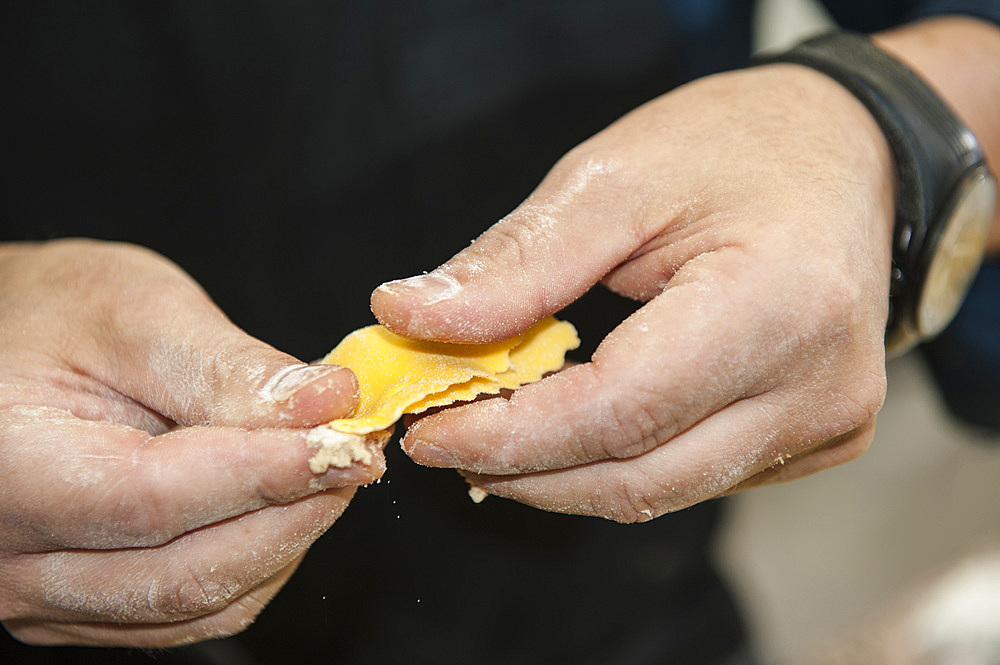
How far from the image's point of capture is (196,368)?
0.80m

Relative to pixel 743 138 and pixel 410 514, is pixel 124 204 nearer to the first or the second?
pixel 410 514

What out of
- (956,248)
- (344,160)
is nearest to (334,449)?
(344,160)

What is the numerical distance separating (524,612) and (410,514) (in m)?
0.36

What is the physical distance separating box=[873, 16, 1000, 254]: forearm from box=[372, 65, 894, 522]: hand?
368 millimetres

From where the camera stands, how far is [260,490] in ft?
2.44

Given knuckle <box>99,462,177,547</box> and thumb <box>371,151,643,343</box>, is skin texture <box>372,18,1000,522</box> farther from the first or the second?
knuckle <box>99,462,177,547</box>

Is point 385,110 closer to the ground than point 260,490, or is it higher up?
higher up

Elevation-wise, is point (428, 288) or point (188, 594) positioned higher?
point (428, 288)

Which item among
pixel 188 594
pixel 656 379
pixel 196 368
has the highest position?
pixel 196 368

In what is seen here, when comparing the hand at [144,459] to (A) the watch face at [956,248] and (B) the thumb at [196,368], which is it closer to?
(B) the thumb at [196,368]

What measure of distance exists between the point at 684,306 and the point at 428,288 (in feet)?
0.86

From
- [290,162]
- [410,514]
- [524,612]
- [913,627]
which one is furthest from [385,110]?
[913,627]

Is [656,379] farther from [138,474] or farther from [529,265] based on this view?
[138,474]

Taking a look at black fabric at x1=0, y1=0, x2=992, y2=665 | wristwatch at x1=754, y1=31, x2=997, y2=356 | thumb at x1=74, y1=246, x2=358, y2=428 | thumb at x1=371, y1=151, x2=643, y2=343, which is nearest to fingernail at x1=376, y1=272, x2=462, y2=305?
thumb at x1=371, y1=151, x2=643, y2=343
